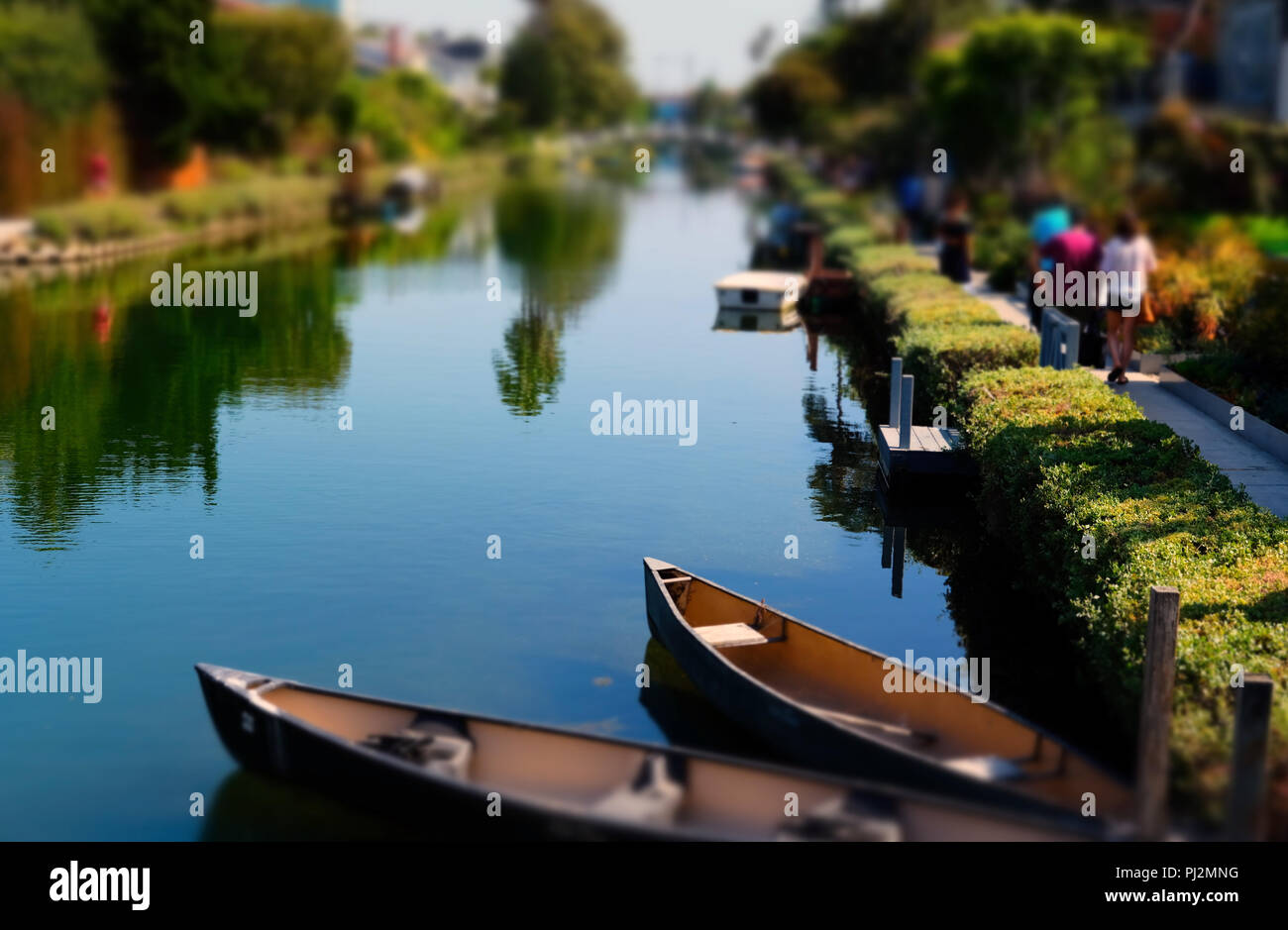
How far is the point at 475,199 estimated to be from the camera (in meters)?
83.6

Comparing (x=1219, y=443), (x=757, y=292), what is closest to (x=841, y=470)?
(x=1219, y=443)

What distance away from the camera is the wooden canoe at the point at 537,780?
8.52 metres

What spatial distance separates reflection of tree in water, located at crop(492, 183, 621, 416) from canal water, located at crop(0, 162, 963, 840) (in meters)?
0.21

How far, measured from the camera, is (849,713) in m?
11.1

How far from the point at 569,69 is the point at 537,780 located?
13190 centimetres

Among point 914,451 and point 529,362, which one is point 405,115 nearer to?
point 529,362

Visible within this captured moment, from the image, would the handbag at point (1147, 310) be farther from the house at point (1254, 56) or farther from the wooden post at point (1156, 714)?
the house at point (1254, 56)

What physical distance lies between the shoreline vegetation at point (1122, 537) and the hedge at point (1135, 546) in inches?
0.6

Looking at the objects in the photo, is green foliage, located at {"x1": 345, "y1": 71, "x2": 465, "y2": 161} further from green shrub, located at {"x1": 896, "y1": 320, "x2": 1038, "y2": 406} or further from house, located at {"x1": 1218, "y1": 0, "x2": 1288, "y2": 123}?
green shrub, located at {"x1": 896, "y1": 320, "x2": 1038, "y2": 406}

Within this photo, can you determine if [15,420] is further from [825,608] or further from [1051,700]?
[1051,700]

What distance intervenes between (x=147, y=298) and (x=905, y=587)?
2560cm

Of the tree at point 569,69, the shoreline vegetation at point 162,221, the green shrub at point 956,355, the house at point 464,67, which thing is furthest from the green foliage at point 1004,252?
the house at point 464,67

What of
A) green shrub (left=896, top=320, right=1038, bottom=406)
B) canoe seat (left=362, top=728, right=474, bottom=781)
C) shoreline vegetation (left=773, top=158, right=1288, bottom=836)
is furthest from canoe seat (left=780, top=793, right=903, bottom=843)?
green shrub (left=896, top=320, right=1038, bottom=406)
